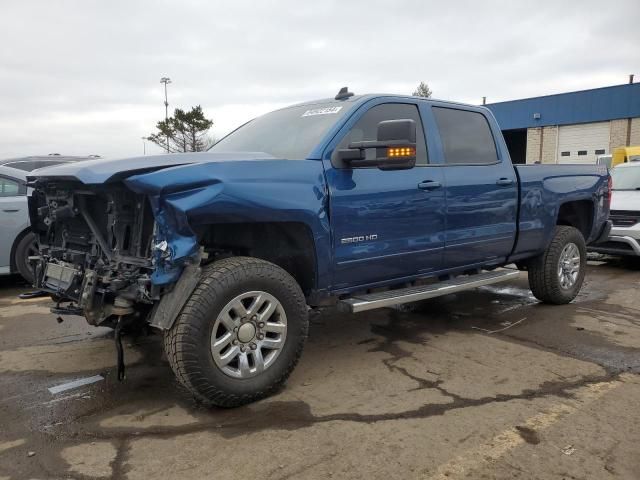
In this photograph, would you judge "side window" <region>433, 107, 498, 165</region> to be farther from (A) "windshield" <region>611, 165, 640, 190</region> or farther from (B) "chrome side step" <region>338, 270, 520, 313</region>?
(A) "windshield" <region>611, 165, 640, 190</region>

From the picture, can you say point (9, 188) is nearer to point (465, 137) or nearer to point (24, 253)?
point (24, 253)

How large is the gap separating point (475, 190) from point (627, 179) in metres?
6.07

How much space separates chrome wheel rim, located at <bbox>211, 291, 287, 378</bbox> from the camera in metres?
3.16

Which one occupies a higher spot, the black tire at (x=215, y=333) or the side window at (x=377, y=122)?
the side window at (x=377, y=122)

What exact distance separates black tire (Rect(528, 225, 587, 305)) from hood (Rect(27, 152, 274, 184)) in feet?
11.8

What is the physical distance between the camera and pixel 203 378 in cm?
305

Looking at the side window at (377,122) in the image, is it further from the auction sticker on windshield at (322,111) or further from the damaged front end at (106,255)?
the damaged front end at (106,255)

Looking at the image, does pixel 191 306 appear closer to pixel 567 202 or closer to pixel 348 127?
pixel 348 127

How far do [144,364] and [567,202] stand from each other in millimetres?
4686

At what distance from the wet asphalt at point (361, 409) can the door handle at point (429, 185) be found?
1.33 meters

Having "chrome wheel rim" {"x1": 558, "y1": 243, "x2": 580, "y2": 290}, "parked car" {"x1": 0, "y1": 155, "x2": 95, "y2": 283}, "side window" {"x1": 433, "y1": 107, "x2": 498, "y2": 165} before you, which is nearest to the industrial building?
"chrome wheel rim" {"x1": 558, "y1": 243, "x2": 580, "y2": 290}

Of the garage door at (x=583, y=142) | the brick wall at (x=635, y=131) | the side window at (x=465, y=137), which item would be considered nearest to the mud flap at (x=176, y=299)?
the side window at (x=465, y=137)

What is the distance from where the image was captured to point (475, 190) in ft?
15.4

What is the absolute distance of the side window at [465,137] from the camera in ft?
15.4
